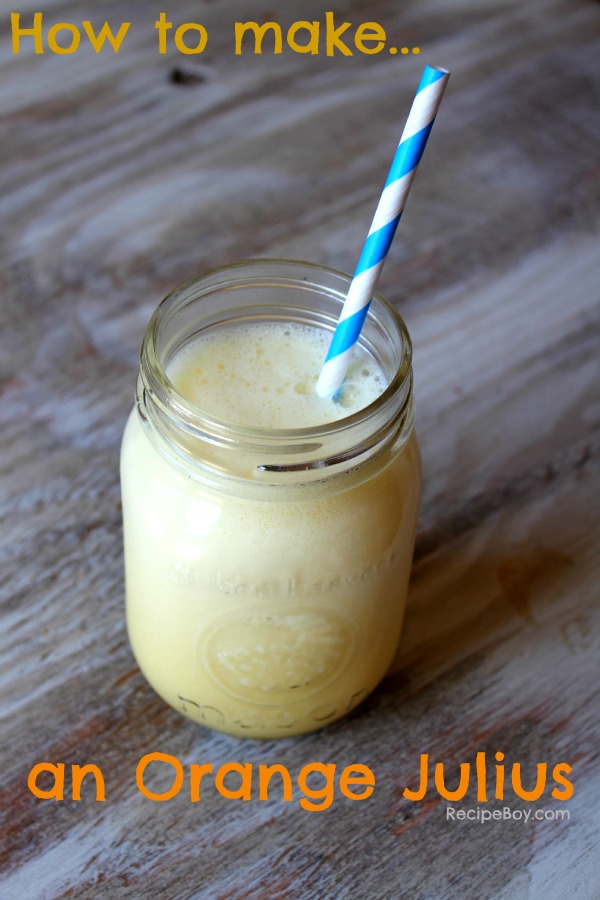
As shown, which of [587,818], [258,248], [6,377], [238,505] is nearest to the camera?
[238,505]

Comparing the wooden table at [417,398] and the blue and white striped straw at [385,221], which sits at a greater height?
the blue and white striped straw at [385,221]

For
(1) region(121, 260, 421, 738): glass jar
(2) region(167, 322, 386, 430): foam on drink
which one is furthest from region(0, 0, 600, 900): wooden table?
(2) region(167, 322, 386, 430): foam on drink

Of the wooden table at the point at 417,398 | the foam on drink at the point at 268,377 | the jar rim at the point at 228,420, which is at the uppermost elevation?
the jar rim at the point at 228,420

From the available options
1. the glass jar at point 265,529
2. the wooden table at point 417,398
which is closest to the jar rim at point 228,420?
the glass jar at point 265,529

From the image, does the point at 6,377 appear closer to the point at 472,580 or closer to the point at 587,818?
the point at 472,580

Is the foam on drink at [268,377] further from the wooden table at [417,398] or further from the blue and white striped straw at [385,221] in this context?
the wooden table at [417,398]

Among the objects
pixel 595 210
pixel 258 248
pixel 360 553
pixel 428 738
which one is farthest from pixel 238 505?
pixel 595 210

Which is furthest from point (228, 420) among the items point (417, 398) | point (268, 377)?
point (417, 398)
